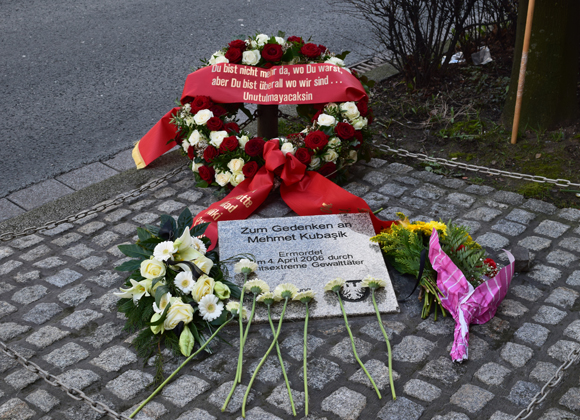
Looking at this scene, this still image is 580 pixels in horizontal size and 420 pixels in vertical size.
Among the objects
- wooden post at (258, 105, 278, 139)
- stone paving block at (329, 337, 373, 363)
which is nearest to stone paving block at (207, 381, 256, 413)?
stone paving block at (329, 337, 373, 363)

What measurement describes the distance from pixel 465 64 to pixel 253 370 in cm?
469

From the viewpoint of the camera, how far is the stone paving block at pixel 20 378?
283 centimetres

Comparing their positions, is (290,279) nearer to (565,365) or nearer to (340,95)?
(565,365)

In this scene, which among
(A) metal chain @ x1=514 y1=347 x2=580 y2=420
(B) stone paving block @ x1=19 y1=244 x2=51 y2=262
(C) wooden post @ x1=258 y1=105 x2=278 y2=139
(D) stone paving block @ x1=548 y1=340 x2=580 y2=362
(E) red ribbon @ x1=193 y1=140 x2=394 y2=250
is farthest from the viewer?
(C) wooden post @ x1=258 y1=105 x2=278 y2=139

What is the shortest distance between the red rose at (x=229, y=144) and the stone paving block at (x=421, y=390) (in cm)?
215

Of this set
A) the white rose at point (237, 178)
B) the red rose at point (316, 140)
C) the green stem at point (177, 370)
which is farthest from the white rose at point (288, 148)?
the green stem at point (177, 370)

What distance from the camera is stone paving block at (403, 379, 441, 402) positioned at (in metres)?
2.72

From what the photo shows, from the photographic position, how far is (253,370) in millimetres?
2895

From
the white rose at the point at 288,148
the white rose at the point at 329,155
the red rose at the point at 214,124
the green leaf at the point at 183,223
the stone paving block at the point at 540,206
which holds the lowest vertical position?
the stone paving block at the point at 540,206

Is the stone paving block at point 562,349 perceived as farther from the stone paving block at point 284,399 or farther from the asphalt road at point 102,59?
the asphalt road at point 102,59

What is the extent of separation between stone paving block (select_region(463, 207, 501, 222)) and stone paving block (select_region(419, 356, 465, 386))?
1.40 metres

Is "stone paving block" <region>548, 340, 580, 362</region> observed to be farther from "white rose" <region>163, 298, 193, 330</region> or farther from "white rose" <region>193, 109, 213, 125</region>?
"white rose" <region>193, 109, 213, 125</region>

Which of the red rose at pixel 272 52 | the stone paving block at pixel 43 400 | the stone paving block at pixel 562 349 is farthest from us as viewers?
the red rose at pixel 272 52

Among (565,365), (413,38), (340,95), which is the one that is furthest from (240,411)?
(413,38)
